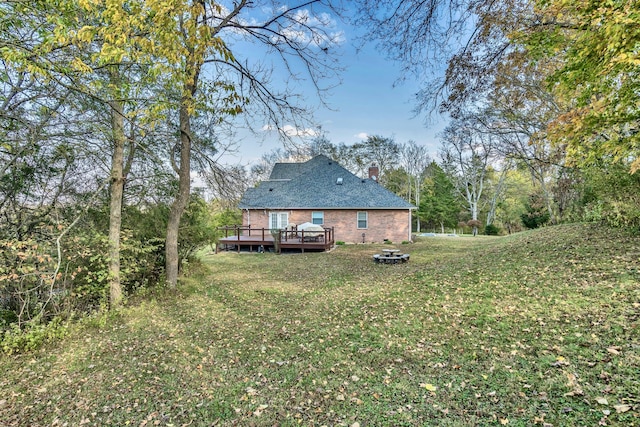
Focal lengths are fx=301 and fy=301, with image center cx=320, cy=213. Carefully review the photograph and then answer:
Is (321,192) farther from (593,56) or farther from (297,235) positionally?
(593,56)

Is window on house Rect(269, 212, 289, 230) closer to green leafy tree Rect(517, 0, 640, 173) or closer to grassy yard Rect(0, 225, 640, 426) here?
grassy yard Rect(0, 225, 640, 426)

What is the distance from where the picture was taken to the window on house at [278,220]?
19.8 meters

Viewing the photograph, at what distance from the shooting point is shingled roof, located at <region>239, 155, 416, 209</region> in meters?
19.2

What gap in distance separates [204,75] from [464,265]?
8.30 metres

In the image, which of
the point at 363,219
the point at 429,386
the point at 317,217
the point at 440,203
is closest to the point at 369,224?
the point at 363,219

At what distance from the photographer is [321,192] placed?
67.1 feet

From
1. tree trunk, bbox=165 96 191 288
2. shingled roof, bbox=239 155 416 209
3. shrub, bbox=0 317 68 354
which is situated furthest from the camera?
shingled roof, bbox=239 155 416 209

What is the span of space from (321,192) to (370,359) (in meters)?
16.8

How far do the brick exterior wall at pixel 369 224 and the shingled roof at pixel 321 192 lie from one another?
0.46 meters

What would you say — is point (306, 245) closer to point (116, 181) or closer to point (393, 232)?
point (393, 232)

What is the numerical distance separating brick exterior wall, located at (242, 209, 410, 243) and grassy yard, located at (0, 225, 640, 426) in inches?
459

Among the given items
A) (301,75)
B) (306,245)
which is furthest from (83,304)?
(306,245)

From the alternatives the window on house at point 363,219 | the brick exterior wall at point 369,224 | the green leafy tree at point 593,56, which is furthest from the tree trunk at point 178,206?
the window on house at point 363,219

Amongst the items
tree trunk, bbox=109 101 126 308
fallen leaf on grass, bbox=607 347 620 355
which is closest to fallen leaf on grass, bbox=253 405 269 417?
fallen leaf on grass, bbox=607 347 620 355
